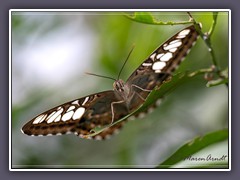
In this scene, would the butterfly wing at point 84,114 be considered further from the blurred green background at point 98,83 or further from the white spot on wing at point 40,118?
the blurred green background at point 98,83

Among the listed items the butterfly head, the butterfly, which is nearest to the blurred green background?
the butterfly head

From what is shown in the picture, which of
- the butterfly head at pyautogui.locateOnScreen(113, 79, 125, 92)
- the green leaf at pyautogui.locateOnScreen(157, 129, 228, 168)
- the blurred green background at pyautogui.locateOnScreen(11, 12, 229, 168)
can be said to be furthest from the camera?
the blurred green background at pyautogui.locateOnScreen(11, 12, 229, 168)

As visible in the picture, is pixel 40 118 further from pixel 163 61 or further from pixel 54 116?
pixel 163 61

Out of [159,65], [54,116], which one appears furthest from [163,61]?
[54,116]

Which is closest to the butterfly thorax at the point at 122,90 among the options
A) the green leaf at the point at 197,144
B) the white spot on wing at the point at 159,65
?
the white spot on wing at the point at 159,65

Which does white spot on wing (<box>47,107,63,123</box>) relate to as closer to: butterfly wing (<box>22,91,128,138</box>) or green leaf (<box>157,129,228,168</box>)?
butterfly wing (<box>22,91,128,138</box>)
